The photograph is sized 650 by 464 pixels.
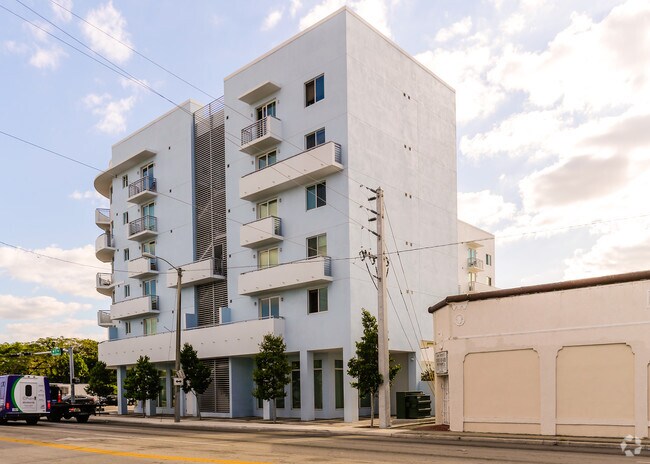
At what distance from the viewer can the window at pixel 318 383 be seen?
36.4m

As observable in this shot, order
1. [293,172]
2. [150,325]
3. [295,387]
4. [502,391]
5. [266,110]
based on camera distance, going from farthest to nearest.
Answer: [150,325] < [266,110] < [295,387] < [293,172] < [502,391]

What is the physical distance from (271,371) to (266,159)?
43.8 ft

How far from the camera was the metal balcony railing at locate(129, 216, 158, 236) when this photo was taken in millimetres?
49000

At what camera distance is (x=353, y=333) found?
3366 centimetres

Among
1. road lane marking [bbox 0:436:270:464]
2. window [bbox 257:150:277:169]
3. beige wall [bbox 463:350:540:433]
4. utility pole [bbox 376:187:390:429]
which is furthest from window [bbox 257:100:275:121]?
road lane marking [bbox 0:436:270:464]

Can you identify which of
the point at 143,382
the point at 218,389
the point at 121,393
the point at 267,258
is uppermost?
the point at 267,258

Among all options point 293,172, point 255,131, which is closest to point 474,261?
point 255,131

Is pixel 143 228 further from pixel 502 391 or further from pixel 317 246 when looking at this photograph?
pixel 502 391

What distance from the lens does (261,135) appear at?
127 ft

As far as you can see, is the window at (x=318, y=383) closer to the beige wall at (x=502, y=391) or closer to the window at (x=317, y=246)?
the window at (x=317, y=246)

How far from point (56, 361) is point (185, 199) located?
2085 inches

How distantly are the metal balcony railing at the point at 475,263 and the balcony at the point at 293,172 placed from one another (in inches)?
1534

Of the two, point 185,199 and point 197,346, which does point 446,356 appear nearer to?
point 197,346

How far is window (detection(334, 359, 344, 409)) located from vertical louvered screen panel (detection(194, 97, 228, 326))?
31.5ft
